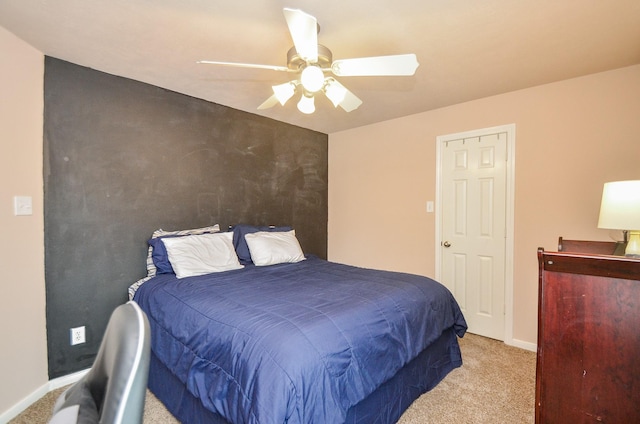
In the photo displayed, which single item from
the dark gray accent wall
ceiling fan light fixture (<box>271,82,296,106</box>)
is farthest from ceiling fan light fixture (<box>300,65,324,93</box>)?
the dark gray accent wall

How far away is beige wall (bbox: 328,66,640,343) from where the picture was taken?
2.39 meters

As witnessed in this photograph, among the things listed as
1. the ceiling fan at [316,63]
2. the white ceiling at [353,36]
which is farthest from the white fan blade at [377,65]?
the white ceiling at [353,36]

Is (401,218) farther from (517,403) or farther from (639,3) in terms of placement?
(639,3)

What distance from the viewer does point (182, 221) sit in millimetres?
2861

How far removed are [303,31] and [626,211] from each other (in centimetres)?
196

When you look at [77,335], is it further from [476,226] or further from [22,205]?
[476,226]

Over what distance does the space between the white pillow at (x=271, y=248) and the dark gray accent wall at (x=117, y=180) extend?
1.54 feet

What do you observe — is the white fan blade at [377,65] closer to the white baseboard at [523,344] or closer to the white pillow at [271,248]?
the white pillow at [271,248]

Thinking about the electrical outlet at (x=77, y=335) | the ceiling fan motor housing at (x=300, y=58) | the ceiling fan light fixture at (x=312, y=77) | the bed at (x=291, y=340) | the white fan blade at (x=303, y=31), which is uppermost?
the ceiling fan motor housing at (x=300, y=58)

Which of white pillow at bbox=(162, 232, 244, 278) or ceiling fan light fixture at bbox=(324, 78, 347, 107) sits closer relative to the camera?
ceiling fan light fixture at bbox=(324, 78, 347, 107)

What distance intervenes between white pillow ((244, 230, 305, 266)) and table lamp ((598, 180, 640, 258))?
232 centimetres

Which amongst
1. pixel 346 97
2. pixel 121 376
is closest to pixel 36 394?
pixel 121 376

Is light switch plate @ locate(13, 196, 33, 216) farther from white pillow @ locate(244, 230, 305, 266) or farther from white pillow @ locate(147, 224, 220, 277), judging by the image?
white pillow @ locate(244, 230, 305, 266)

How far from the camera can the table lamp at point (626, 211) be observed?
1640 millimetres
